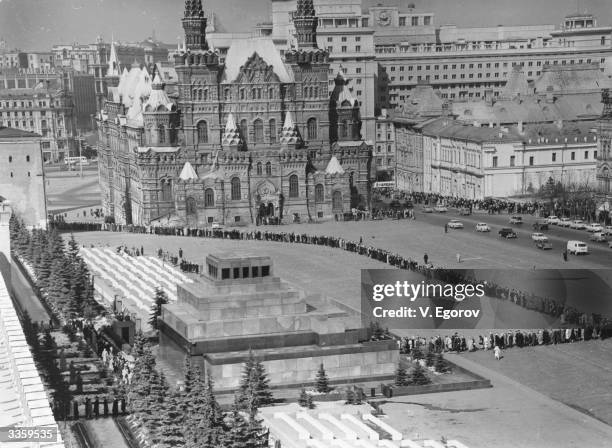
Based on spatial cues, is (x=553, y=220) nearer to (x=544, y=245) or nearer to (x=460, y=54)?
(x=544, y=245)

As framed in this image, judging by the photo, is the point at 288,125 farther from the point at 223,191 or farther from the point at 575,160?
the point at 575,160

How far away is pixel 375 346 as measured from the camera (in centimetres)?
5134

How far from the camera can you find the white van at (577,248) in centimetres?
8038

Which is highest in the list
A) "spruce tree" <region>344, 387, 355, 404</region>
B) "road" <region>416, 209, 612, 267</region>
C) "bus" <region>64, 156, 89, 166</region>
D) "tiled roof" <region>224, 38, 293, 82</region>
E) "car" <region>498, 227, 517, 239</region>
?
"tiled roof" <region>224, 38, 293, 82</region>

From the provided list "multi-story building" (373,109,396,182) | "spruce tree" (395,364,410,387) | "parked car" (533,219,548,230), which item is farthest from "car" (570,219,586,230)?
"multi-story building" (373,109,396,182)

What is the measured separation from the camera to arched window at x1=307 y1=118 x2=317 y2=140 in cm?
11044

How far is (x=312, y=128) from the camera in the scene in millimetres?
110688

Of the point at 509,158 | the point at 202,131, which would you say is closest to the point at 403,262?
the point at 202,131

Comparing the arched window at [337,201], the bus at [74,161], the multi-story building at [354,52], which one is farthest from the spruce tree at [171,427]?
the bus at [74,161]

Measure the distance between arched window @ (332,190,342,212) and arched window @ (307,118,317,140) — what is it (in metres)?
6.43

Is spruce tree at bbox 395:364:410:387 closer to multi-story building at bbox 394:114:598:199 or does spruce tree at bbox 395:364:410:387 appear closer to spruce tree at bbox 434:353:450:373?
spruce tree at bbox 434:353:450:373

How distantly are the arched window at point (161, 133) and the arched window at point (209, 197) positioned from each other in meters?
6.08

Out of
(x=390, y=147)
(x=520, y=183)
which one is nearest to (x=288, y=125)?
(x=520, y=183)

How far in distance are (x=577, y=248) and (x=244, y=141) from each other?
3567cm
